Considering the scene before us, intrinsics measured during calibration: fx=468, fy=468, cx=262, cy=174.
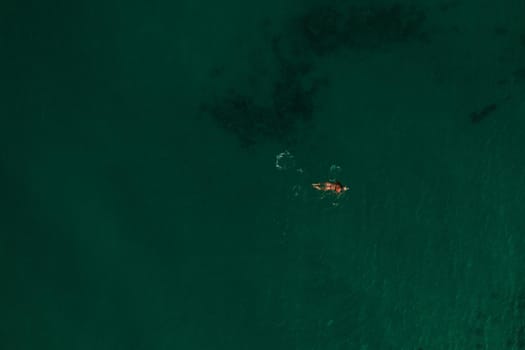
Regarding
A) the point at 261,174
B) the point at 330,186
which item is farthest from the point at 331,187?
the point at 261,174

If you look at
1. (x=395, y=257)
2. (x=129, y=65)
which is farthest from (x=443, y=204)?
(x=129, y=65)

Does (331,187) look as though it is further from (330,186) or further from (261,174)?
(261,174)

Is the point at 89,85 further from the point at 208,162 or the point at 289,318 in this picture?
the point at 289,318

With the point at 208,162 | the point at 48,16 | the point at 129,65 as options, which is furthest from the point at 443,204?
the point at 48,16

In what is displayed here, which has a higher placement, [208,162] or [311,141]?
[311,141]

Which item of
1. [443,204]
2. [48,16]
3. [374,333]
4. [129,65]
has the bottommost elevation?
[374,333]

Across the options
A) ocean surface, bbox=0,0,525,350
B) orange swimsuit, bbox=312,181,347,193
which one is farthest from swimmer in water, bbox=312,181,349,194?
ocean surface, bbox=0,0,525,350


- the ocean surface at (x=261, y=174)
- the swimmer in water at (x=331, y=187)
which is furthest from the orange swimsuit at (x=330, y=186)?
the ocean surface at (x=261, y=174)
